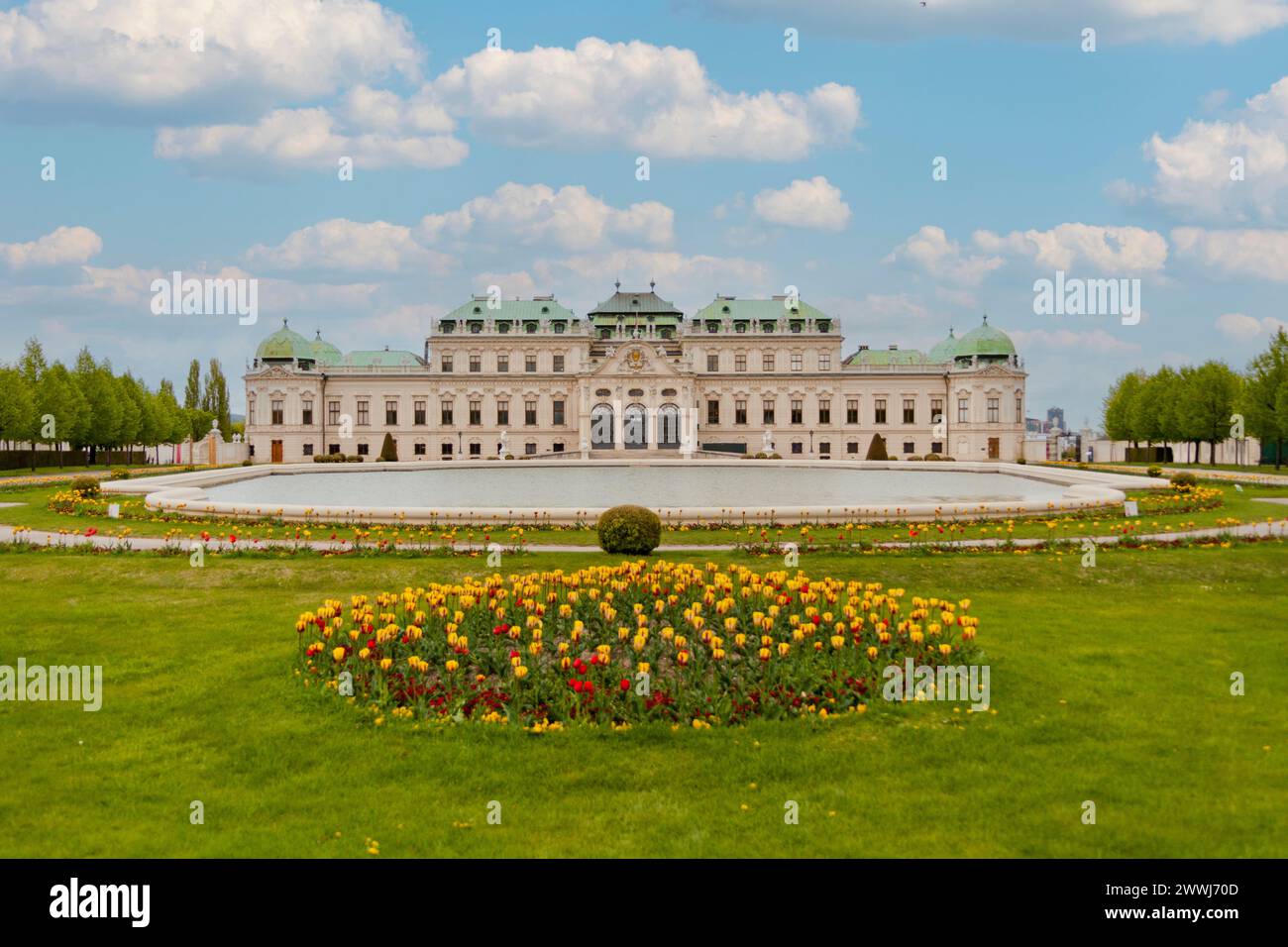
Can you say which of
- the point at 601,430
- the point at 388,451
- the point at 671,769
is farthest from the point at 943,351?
the point at 671,769

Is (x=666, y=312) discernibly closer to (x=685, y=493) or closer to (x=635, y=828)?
(x=685, y=493)

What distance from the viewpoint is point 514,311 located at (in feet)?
304

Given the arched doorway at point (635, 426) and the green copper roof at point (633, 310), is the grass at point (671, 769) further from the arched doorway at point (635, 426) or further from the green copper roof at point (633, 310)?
the green copper roof at point (633, 310)

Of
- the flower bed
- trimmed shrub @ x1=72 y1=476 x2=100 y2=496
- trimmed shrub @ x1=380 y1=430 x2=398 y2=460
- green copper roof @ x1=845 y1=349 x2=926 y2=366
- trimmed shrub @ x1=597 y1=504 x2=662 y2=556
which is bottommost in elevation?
the flower bed

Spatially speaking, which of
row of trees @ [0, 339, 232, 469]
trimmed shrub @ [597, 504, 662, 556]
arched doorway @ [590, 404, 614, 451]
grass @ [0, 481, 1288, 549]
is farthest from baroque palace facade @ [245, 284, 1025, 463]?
trimmed shrub @ [597, 504, 662, 556]

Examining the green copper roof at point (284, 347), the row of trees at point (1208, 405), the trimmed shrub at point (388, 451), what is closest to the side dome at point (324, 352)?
the green copper roof at point (284, 347)

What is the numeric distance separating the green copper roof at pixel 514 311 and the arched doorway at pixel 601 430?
11042mm

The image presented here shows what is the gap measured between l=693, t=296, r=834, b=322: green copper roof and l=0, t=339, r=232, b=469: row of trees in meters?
51.8

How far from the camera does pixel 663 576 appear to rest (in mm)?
12922

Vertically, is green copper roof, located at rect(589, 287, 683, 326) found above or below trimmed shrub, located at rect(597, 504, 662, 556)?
above

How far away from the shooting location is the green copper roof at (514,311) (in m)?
91.9

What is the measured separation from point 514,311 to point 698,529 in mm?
72257

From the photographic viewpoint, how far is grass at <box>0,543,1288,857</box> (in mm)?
6777

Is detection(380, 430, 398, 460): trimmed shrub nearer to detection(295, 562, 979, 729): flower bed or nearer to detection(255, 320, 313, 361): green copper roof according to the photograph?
detection(255, 320, 313, 361): green copper roof
